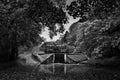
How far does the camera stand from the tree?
528cm

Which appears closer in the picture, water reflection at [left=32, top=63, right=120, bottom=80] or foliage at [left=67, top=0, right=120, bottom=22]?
foliage at [left=67, top=0, right=120, bottom=22]

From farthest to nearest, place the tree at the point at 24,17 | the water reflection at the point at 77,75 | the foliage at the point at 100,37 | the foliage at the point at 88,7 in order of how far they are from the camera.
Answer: the foliage at the point at 100,37 < the water reflection at the point at 77,75 < the tree at the point at 24,17 < the foliage at the point at 88,7

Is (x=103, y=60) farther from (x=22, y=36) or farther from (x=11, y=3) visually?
(x=11, y=3)

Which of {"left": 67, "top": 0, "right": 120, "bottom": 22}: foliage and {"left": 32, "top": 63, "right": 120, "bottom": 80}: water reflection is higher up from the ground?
{"left": 67, "top": 0, "right": 120, "bottom": 22}: foliage

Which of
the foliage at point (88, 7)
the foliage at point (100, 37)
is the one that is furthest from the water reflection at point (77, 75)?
the foliage at point (88, 7)

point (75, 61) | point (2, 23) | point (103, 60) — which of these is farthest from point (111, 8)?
point (75, 61)

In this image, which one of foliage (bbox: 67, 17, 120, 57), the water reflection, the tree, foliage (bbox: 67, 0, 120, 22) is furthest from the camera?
foliage (bbox: 67, 17, 120, 57)

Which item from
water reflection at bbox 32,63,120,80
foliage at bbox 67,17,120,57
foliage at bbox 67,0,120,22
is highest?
foliage at bbox 67,0,120,22

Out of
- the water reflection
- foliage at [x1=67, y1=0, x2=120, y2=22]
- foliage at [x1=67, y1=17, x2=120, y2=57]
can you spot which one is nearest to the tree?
foliage at [x1=67, y1=0, x2=120, y2=22]

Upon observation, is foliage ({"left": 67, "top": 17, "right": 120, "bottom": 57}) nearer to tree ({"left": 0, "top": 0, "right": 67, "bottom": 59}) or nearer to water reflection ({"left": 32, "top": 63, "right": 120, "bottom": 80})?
water reflection ({"left": 32, "top": 63, "right": 120, "bottom": 80})

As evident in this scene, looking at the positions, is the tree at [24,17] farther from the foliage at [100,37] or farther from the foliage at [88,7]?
the foliage at [100,37]

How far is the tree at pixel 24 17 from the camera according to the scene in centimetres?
528

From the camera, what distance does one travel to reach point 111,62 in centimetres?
1201

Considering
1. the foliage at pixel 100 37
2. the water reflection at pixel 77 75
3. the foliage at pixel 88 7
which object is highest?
the foliage at pixel 88 7
